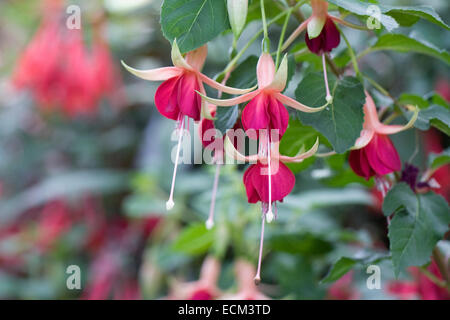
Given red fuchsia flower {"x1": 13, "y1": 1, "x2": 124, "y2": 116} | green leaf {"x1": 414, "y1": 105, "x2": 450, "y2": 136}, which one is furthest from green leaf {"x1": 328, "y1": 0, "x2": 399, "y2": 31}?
red fuchsia flower {"x1": 13, "y1": 1, "x2": 124, "y2": 116}

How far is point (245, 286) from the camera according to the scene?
1.93 ft

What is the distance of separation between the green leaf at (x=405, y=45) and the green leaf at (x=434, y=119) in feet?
0.20

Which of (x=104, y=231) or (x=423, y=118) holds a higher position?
(x=104, y=231)

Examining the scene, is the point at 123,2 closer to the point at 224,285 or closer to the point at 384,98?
the point at 224,285

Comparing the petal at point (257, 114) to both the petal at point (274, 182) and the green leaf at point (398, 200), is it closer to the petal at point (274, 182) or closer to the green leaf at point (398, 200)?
the petal at point (274, 182)

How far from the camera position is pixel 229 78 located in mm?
437

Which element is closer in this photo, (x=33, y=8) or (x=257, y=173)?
(x=257, y=173)

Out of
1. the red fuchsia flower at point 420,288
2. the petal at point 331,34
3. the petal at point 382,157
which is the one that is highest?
the petal at point 331,34

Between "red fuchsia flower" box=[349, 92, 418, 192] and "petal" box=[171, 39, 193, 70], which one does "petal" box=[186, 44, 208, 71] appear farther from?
"red fuchsia flower" box=[349, 92, 418, 192]

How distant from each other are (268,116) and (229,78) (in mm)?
101

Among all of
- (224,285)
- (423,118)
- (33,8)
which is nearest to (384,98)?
(423,118)

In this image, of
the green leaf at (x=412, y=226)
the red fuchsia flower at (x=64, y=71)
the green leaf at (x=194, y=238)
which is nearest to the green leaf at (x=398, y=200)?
the green leaf at (x=412, y=226)

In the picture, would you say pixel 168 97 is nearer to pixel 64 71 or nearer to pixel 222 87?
pixel 222 87

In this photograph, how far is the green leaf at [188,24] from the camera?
0.37 meters
